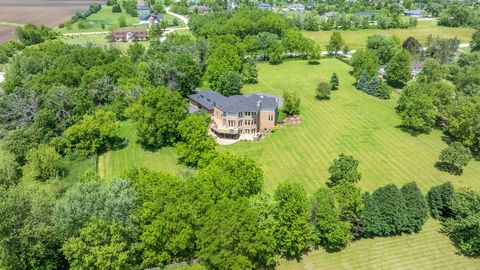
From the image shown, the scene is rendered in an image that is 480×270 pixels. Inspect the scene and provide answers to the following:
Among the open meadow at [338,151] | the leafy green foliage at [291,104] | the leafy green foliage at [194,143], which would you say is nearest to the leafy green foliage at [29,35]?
the open meadow at [338,151]

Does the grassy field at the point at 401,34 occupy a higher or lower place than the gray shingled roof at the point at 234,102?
higher

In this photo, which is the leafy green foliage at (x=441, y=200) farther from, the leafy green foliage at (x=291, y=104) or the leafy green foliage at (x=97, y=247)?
the leafy green foliage at (x=97, y=247)

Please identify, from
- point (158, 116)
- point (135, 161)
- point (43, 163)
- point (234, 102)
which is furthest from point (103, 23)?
point (43, 163)

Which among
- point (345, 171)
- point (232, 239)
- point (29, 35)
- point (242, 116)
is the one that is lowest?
point (345, 171)

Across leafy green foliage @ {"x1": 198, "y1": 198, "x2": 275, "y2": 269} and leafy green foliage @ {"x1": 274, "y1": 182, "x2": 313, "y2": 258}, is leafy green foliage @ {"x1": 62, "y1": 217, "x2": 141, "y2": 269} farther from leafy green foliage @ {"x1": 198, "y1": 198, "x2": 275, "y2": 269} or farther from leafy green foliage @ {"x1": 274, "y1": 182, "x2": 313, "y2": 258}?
leafy green foliage @ {"x1": 274, "y1": 182, "x2": 313, "y2": 258}

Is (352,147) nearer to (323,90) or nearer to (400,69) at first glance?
(323,90)
